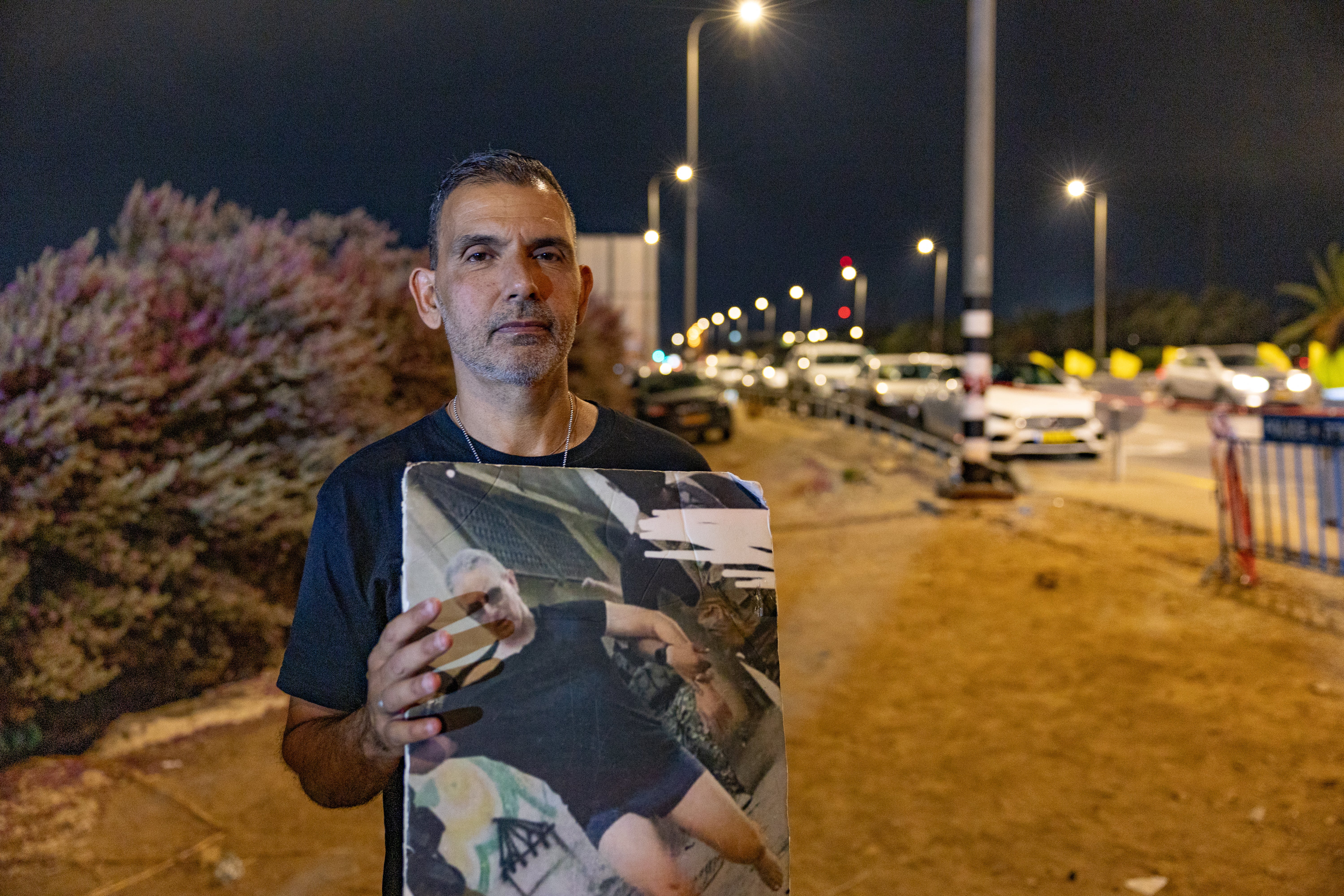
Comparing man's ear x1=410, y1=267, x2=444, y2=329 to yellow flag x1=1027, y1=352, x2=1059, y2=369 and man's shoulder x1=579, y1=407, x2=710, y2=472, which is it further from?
yellow flag x1=1027, y1=352, x2=1059, y2=369

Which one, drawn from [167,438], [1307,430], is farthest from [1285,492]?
[167,438]

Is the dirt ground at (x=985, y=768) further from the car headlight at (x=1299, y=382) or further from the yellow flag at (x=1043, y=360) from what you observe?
the car headlight at (x=1299, y=382)

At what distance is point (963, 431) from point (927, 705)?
22.5 feet

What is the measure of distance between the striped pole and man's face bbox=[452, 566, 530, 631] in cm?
1044

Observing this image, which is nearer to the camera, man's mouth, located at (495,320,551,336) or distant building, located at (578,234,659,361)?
man's mouth, located at (495,320,551,336)

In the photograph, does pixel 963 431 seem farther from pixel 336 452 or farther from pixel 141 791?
pixel 141 791

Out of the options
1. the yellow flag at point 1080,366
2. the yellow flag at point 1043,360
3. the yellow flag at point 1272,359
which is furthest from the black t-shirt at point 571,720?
the yellow flag at point 1080,366

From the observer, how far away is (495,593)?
171 centimetres

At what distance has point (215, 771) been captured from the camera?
15.5 ft

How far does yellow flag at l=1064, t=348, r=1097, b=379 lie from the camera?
48125mm

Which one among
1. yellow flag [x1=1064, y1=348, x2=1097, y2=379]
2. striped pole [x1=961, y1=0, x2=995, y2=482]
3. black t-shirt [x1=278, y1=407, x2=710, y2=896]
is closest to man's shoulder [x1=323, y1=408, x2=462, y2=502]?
black t-shirt [x1=278, y1=407, x2=710, y2=896]

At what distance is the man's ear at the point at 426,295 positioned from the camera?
6.98 feet

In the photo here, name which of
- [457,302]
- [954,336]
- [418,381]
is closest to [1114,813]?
[457,302]

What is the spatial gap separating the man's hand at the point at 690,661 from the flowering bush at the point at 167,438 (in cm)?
362
